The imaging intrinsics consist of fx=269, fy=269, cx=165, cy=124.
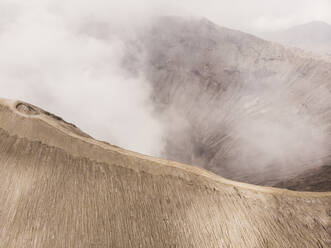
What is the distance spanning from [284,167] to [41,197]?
10957 cm

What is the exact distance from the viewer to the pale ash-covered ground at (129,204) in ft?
56.3

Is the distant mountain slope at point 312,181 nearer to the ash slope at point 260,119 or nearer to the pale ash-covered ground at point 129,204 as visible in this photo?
the ash slope at point 260,119

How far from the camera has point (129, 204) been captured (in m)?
18.4

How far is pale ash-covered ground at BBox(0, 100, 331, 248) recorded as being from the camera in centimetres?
1717

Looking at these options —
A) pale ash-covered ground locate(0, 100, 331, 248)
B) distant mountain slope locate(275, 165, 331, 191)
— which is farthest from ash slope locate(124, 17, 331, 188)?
pale ash-covered ground locate(0, 100, 331, 248)

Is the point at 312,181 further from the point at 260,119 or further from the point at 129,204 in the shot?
the point at 129,204

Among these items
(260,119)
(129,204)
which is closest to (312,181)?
(260,119)

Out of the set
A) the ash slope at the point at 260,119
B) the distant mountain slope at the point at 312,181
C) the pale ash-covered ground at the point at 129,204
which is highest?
the pale ash-covered ground at the point at 129,204

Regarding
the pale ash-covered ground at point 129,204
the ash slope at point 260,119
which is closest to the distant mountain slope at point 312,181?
the ash slope at point 260,119

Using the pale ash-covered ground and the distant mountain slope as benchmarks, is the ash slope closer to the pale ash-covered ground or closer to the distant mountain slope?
the distant mountain slope

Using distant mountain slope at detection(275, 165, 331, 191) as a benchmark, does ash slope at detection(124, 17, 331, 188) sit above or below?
below

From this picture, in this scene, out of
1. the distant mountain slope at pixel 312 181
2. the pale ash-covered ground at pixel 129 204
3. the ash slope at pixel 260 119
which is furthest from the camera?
the ash slope at pixel 260 119

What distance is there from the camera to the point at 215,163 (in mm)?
143000

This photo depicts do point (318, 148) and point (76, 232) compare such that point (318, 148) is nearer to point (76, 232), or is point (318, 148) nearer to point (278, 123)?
point (278, 123)
